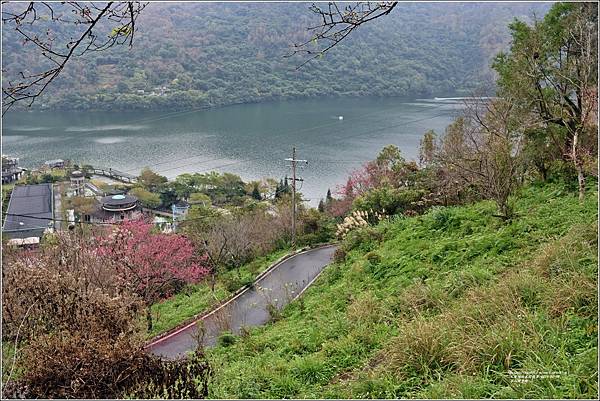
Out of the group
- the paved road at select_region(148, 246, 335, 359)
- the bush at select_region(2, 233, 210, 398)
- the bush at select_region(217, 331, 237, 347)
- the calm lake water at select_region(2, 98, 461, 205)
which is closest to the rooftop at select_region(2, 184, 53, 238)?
the calm lake water at select_region(2, 98, 461, 205)

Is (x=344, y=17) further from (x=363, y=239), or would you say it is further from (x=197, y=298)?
(x=197, y=298)

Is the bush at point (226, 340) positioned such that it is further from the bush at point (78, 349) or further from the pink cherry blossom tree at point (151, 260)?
the pink cherry blossom tree at point (151, 260)

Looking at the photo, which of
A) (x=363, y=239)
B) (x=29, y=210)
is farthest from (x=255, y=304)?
(x=29, y=210)

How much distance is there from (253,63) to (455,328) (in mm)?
37820

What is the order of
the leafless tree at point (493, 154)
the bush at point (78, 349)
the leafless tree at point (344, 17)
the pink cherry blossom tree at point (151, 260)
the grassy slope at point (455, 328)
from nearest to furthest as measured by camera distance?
the leafless tree at point (344, 17)
the grassy slope at point (455, 328)
the bush at point (78, 349)
the leafless tree at point (493, 154)
the pink cherry blossom tree at point (151, 260)

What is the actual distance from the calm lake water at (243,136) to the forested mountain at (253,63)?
60.8 inches

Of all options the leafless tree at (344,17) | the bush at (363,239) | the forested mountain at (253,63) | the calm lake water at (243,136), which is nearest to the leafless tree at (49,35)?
the leafless tree at (344,17)

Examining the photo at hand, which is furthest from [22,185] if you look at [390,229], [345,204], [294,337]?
[294,337]

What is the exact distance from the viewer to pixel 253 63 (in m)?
39.1

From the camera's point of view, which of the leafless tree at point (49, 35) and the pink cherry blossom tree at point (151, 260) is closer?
the leafless tree at point (49, 35)

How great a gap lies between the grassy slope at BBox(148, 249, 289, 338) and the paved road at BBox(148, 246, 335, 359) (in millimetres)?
319

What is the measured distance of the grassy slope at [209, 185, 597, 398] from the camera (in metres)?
2.69

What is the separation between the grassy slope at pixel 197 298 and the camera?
317 inches

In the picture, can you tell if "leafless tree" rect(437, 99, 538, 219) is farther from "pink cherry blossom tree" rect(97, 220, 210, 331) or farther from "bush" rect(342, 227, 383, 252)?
"pink cherry blossom tree" rect(97, 220, 210, 331)
